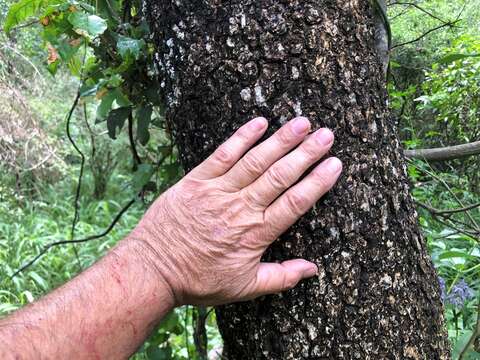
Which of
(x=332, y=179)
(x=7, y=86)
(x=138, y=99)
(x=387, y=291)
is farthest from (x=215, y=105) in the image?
(x=7, y=86)

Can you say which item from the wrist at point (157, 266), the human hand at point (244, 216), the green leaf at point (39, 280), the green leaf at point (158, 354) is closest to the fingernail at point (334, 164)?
the human hand at point (244, 216)

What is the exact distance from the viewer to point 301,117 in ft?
3.24

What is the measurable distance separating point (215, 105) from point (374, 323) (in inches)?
20.8

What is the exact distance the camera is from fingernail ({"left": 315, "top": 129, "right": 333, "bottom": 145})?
3.21 feet

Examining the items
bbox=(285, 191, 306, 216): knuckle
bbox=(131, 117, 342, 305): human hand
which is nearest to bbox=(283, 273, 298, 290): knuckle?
bbox=(131, 117, 342, 305): human hand

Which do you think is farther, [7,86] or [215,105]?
[7,86]

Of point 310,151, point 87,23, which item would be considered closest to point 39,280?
point 87,23

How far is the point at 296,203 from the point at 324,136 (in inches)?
5.4

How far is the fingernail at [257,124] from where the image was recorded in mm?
993

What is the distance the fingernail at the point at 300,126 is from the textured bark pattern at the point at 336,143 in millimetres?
25

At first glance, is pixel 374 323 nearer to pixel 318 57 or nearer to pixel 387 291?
pixel 387 291

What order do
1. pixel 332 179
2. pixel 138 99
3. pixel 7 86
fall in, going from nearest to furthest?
pixel 332 179, pixel 138 99, pixel 7 86

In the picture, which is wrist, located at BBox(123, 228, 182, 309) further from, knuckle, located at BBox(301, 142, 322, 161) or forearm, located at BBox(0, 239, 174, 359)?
knuckle, located at BBox(301, 142, 322, 161)

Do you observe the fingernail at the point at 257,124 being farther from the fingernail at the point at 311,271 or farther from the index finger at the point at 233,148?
the fingernail at the point at 311,271
